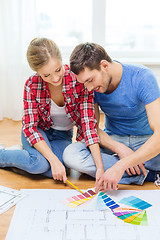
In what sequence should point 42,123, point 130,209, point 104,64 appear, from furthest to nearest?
point 42,123, point 104,64, point 130,209

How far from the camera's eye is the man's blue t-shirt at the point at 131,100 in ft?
4.01

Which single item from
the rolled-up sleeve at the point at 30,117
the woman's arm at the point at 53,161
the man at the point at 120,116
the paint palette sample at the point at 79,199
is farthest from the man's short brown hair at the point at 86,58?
the paint palette sample at the point at 79,199

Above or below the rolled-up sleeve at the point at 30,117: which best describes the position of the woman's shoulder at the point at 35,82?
above

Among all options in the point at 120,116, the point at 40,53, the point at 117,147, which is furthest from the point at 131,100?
the point at 40,53

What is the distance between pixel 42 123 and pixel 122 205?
1.84 feet

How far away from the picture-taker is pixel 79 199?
3.91 ft

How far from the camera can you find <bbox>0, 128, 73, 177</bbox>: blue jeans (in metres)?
1.37

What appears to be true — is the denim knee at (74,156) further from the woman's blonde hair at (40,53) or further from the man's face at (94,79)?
the woman's blonde hair at (40,53)

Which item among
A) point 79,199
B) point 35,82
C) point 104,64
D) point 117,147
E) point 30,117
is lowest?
point 79,199

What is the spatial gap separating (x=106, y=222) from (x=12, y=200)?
388mm

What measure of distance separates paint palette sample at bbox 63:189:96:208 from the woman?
0.13 m

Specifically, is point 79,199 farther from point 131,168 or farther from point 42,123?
point 42,123

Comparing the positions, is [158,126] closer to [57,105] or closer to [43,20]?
[57,105]

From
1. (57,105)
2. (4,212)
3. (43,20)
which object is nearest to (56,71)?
(57,105)
